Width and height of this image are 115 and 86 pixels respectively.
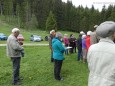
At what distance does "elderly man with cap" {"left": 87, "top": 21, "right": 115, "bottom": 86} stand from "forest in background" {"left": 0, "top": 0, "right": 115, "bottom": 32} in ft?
304

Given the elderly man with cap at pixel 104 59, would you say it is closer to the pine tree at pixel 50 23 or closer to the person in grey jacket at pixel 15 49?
the person in grey jacket at pixel 15 49

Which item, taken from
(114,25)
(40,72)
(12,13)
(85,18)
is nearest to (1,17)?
(12,13)

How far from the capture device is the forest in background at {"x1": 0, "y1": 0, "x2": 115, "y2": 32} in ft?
325

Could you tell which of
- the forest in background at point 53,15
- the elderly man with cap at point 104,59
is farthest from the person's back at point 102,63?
the forest in background at point 53,15

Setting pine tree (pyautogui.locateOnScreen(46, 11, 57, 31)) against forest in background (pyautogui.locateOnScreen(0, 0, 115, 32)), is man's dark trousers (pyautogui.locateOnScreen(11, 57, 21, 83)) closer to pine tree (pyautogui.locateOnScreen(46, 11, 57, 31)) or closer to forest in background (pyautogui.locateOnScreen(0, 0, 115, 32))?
pine tree (pyautogui.locateOnScreen(46, 11, 57, 31))

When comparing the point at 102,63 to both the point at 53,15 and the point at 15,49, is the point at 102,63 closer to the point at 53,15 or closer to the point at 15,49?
the point at 15,49

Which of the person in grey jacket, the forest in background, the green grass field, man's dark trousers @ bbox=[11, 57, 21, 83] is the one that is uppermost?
the forest in background

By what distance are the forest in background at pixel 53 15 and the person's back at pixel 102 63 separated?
92605 mm

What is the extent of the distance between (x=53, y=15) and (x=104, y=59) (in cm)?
9482

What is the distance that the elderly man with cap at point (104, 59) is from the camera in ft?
11.1

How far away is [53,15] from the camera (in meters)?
97.8

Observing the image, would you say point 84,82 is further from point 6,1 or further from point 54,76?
point 6,1

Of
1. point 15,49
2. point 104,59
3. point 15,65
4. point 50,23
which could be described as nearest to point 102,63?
point 104,59

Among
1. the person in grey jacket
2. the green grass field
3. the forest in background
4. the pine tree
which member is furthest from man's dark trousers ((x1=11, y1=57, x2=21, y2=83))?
the forest in background
